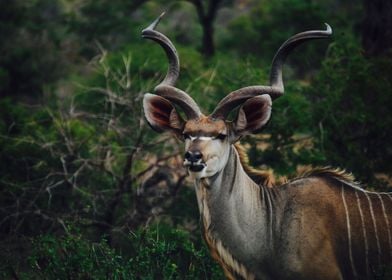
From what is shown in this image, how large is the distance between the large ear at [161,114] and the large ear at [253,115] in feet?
1.16

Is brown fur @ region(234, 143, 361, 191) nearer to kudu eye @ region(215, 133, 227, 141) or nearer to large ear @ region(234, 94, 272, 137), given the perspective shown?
large ear @ region(234, 94, 272, 137)

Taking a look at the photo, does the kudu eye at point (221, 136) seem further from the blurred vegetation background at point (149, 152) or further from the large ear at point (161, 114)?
the blurred vegetation background at point (149, 152)

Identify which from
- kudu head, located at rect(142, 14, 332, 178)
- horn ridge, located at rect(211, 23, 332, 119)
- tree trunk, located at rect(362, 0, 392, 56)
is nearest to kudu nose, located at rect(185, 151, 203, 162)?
kudu head, located at rect(142, 14, 332, 178)

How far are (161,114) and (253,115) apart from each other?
1.84ft

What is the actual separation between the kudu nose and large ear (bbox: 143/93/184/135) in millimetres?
473

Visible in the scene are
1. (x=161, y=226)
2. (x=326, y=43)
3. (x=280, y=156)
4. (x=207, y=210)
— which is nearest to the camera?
(x=207, y=210)

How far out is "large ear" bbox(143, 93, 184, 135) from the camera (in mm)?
→ 4688

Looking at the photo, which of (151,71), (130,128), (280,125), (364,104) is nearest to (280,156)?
(280,125)

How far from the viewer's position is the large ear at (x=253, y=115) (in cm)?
455

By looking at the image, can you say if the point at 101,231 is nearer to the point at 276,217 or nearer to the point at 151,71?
the point at 276,217

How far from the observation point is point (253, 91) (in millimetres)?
4633

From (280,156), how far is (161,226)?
4.14ft

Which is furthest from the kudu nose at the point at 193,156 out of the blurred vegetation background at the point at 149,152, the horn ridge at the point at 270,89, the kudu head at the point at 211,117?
the blurred vegetation background at the point at 149,152

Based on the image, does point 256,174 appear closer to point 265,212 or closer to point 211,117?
point 265,212
